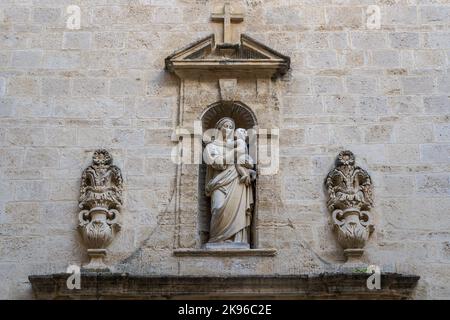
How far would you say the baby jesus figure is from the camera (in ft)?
24.8

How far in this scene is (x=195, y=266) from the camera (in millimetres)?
7223

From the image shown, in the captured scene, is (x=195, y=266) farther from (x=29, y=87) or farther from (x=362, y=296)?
(x=29, y=87)

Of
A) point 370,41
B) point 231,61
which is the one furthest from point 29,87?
point 370,41

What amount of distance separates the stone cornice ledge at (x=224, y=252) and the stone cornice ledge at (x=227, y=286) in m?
0.26

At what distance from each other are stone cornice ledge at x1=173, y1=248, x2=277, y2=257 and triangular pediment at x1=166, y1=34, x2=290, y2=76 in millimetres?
1742

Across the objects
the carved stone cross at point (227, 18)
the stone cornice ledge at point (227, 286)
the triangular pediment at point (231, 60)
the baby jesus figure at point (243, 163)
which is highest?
the carved stone cross at point (227, 18)

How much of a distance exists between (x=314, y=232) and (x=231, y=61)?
1783 millimetres

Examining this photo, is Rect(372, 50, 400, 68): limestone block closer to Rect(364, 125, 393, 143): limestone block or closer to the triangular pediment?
Rect(364, 125, 393, 143): limestone block

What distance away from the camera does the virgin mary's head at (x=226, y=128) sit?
25.6 ft

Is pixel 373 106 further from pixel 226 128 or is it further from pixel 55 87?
pixel 55 87

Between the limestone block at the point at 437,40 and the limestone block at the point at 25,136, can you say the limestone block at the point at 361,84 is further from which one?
the limestone block at the point at 25,136

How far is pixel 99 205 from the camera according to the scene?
7.44 metres

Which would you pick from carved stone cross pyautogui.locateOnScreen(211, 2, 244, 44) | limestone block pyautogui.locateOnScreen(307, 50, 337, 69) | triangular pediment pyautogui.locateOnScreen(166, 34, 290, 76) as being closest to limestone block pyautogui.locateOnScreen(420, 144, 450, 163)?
limestone block pyautogui.locateOnScreen(307, 50, 337, 69)

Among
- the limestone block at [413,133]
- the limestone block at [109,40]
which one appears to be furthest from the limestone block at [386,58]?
the limestone block at [109,40]
